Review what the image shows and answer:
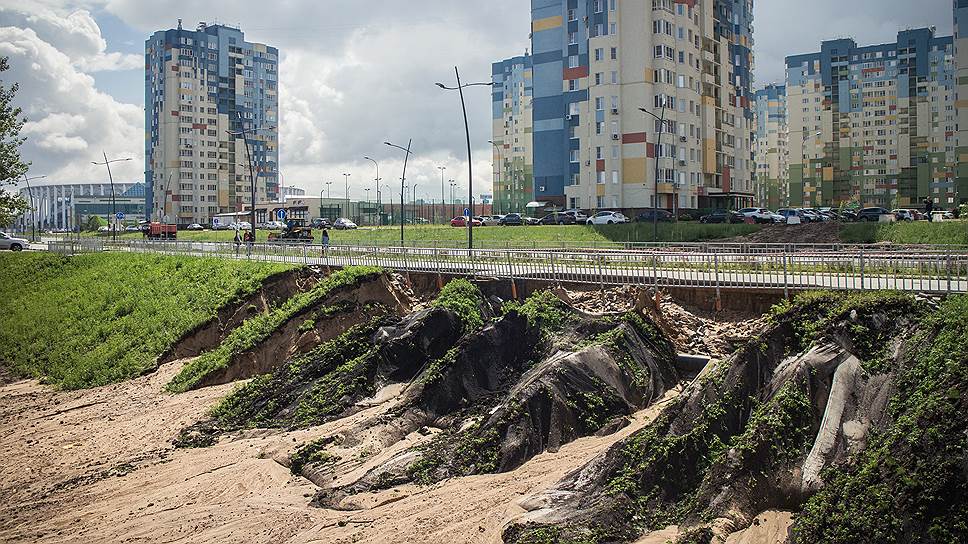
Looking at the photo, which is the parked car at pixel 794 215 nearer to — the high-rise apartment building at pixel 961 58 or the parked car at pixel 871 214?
the parked car at pixel 871 214

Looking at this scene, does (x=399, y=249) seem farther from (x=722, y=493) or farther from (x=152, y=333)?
(x=722, y=493)

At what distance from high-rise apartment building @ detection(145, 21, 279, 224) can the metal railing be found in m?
96.5

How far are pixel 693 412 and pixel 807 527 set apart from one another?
3664 millimetres

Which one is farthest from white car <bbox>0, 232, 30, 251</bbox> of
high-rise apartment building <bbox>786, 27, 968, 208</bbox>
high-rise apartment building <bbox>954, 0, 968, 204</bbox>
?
high-rise apartment building <bbox>786, 27, 968, 208</bbox>

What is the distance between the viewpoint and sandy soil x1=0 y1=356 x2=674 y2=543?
15203mm

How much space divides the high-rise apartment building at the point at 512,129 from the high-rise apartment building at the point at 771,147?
3696 cm

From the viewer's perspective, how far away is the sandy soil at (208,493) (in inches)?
599

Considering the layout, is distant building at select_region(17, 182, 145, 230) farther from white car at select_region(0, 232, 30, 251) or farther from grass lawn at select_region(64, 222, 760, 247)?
grass lawn at select_region(64, 222, 760, 247)

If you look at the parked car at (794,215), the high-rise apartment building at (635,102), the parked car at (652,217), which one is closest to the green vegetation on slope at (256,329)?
the parked car at (652,217)

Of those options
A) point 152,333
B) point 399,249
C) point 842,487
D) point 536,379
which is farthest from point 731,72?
point 842,487

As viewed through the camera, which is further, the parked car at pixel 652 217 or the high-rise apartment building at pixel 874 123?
the high-rise apartment building at pixel 874 123

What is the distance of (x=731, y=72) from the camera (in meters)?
80.7

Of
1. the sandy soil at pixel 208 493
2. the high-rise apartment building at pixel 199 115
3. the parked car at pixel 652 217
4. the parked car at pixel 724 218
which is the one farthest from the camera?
the high-rise apartment building at pixel 199 115

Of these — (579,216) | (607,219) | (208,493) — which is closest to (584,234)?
(607,219)
